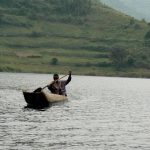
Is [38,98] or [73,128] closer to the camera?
[73,128]

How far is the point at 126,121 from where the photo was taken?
6362 centimetres

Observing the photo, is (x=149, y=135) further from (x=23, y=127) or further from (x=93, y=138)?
(x=23, y=127)

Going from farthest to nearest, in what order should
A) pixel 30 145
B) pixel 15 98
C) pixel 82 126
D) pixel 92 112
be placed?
pixel 15 98 < pixel 92 112 < pixel 82 126 < pixel 30 145

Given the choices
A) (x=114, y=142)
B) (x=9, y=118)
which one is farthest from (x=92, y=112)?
(x=114, y=142)

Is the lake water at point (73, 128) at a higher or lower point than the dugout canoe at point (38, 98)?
lower

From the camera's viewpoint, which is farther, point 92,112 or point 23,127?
point 92,112

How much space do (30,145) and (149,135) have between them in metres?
13.6

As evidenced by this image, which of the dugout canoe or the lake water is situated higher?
the dugout canoe

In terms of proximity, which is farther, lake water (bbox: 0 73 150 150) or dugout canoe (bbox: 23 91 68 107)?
dugout canoe (bbox: 23 91 68 107)

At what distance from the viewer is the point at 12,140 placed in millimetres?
45844

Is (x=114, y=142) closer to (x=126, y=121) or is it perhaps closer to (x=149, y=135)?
(x=149, y=135)

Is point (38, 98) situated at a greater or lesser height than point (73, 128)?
greater

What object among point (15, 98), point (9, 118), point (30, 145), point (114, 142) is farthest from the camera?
point (15, 98)

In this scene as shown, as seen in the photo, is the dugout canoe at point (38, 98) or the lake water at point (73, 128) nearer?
the lake water at point (73, 128)
